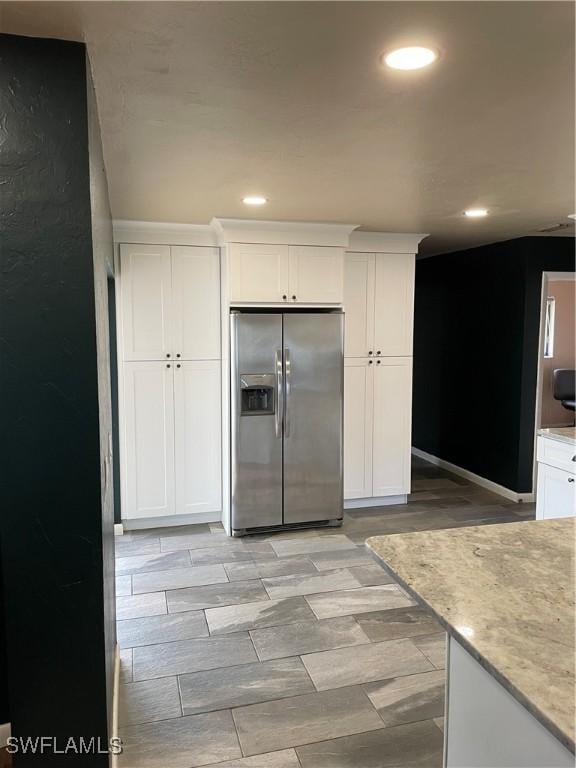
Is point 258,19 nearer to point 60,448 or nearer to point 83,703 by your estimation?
point 60,448

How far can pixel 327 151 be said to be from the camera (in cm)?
231

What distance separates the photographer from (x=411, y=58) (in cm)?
152

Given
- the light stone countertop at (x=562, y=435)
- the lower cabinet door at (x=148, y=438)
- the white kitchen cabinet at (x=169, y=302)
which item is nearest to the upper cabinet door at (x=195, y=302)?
the white kitchen cabinet at (x=169, y=302)

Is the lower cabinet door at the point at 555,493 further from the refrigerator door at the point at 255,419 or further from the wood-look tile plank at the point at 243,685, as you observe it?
the refrigerator door at the point at 255,419

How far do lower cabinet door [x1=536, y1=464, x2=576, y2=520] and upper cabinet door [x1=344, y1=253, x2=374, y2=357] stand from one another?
1.79 m

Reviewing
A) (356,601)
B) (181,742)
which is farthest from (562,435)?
(181,742)

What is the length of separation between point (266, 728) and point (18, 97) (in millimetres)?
2296

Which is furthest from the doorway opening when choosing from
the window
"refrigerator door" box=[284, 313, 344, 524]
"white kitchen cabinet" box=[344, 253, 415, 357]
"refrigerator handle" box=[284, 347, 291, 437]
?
"refrigerator handle" box=[284, 347, 291, 437]

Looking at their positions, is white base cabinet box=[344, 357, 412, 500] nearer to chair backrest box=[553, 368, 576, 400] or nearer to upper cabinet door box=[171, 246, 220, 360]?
upper cabinet door box=[171, 246, 220, 360]

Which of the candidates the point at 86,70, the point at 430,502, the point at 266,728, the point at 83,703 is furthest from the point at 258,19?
the point at 430,502

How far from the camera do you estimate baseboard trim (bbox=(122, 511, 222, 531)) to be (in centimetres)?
435

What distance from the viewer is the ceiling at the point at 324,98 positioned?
4.34 ft

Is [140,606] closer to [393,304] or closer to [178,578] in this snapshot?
[178,578]

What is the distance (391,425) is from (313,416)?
89 cm
